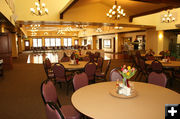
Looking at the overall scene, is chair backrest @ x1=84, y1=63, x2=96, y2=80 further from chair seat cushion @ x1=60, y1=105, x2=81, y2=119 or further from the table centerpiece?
the table centerpiece

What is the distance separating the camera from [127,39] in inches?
693

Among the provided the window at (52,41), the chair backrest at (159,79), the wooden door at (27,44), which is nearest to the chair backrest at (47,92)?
the chair backrest at (159,79)

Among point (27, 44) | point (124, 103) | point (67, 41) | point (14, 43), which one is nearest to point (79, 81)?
point (124, 103)

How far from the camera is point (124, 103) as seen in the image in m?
1.83

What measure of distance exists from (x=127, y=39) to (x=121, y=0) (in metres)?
9.75

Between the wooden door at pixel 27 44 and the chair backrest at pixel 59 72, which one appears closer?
the chair backrest at pixel 59 72

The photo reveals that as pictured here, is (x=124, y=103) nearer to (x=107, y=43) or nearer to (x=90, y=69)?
(x=90, y=69)

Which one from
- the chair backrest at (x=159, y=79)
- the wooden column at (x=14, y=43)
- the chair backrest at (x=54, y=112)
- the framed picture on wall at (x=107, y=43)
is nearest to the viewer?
the chair backrest at (x=54, y=112)

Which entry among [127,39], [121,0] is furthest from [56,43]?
[121,0]

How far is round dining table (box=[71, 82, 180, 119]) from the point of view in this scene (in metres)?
1.55

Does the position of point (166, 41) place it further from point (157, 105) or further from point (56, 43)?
point (56, 43)

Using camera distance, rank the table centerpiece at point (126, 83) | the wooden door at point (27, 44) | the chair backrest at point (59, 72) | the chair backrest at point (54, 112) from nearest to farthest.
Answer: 1. the chair backrest at point (54, 112)
2. the table centerpiece at point (126, 83)
3. the chair backrest at point (59, 72)
4. the wooden door at point (27, 44)

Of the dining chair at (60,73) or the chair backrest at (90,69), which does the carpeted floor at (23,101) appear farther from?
the chair backrest at (90,69)

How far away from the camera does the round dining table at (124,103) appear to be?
5.08 ft
